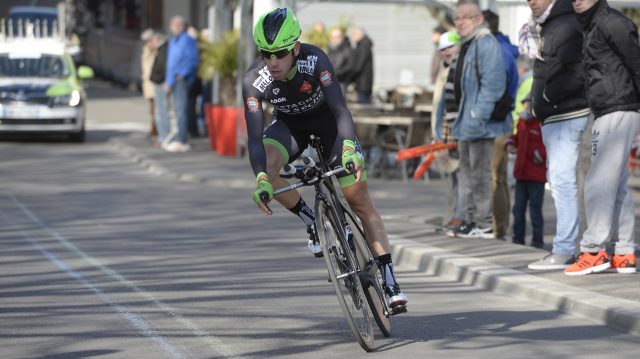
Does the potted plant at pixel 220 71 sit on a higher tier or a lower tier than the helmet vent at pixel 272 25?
lower

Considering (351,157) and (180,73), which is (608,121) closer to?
(351,157)

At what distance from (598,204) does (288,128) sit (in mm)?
2897

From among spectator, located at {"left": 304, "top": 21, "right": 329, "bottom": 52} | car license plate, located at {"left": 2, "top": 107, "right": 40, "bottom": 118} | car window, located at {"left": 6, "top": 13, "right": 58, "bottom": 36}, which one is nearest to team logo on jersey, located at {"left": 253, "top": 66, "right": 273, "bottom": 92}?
spectator, located at {"left": 304, "top": 21, "right": 329, "bottom": 52}

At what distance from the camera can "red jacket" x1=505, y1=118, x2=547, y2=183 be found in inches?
512

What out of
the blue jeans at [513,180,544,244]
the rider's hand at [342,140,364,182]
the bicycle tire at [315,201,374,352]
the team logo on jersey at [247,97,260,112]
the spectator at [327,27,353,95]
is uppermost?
the team logo on jersey at [247,97,260,112]

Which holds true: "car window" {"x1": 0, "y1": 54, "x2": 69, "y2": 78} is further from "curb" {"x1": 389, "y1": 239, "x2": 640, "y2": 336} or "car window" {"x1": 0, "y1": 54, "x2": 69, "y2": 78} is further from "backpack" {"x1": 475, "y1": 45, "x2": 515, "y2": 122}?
"backpack" {"x1": 475, "y1": 45, "x2": 515, "y2": 122}

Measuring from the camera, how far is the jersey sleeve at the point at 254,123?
802 centimetres

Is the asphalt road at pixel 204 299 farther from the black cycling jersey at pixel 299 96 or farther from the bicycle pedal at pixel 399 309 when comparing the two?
the black cycling jersey at pixel 299 96

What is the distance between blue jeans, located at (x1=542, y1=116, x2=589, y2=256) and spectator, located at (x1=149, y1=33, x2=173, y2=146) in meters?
13.8

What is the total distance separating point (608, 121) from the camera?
10289 millimetres

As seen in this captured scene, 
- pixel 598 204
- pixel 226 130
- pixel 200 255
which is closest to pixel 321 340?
pixel 598 204

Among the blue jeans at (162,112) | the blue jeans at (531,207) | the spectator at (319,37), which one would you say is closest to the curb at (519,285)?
A: the blue jeans at (531,207)

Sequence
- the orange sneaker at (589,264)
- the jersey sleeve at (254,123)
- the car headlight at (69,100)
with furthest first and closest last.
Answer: the car headlight at (69,100)
the orange sneaker at (589,264)
the jersey sleeve at (254,123)

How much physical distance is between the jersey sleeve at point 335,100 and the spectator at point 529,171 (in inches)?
202
